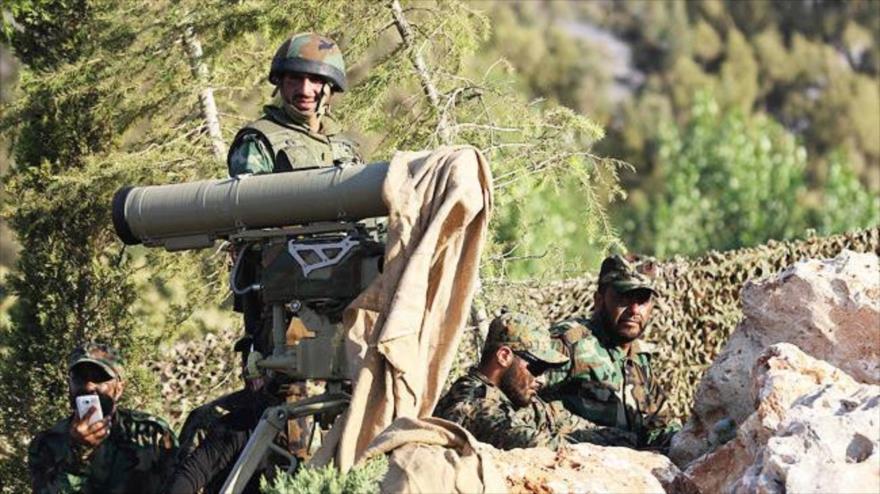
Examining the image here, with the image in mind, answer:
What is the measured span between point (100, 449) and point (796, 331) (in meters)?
2.99

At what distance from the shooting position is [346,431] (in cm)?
708

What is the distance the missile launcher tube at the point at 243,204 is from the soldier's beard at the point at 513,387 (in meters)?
1.13

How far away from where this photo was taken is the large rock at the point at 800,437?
635 centimetres

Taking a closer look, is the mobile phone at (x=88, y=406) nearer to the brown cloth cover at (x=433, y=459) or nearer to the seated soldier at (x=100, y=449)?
the seated soldier at (x=100, y=449)

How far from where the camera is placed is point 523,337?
26.7 feet

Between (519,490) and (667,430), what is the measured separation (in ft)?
7.11

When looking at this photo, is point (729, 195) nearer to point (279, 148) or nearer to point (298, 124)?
point (298, 124)

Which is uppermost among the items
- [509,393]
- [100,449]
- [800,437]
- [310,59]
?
[310,59]

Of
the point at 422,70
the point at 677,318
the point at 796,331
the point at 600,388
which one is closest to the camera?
the point at 796,331

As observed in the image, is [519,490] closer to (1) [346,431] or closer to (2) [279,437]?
(1) [346,431]

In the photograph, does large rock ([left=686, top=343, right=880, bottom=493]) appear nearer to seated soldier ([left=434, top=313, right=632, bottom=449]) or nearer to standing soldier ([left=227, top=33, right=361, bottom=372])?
seated soldier ([left=434, top=313, right=632, bottom=449])

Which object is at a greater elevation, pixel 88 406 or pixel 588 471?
pixel 588 471

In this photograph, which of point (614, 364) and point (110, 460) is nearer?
point (110, 460)

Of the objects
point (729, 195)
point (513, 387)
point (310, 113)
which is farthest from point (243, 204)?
point (729, 195)
